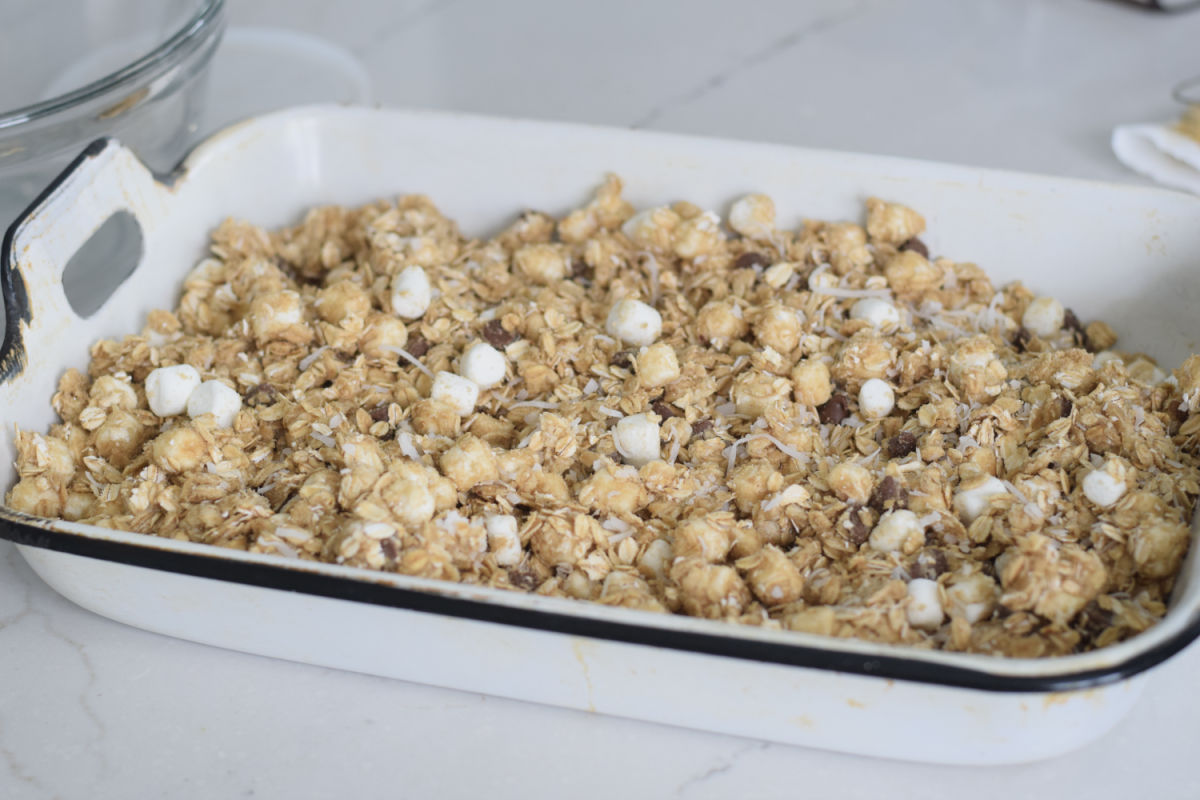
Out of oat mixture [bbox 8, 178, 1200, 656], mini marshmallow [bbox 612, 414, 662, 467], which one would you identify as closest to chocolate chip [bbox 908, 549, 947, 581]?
oat mixture [bbox 8, 178, 1200, 656]

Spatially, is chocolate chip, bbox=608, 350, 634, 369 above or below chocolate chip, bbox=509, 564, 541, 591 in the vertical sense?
above

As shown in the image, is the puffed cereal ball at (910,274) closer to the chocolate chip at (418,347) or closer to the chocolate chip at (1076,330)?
the chocolate chip at (1076,330)

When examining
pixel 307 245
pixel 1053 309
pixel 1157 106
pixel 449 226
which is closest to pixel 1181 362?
pixel 1053 309

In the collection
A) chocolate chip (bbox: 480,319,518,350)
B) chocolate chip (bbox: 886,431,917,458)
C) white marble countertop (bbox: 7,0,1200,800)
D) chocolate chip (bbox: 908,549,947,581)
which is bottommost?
white marble countertop (bbox: 7,0,1200,800)

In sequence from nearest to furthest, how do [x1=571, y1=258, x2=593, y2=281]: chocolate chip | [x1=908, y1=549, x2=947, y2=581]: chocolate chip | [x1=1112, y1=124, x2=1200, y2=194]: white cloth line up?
1. [x1=908, y1=549, x2=947, y2=581]: chocolate chip
2. [x1=571, y1=258, x2=593, y2=281]: chocolate chip
3. [x1=1112, y1=124, x2=1200, y2=194]: white cloth

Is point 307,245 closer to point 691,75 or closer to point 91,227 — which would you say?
point 91,227

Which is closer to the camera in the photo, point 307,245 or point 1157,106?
point 307,245

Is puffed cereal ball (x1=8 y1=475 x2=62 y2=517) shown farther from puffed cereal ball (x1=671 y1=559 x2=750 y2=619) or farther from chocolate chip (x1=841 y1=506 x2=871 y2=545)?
chocolate chip (x1=841 y1=506 x2=871 y2=545)

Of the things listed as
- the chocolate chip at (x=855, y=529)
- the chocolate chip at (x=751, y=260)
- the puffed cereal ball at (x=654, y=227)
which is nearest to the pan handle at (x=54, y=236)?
the puffed cereal ball at (x=654, y=227)
